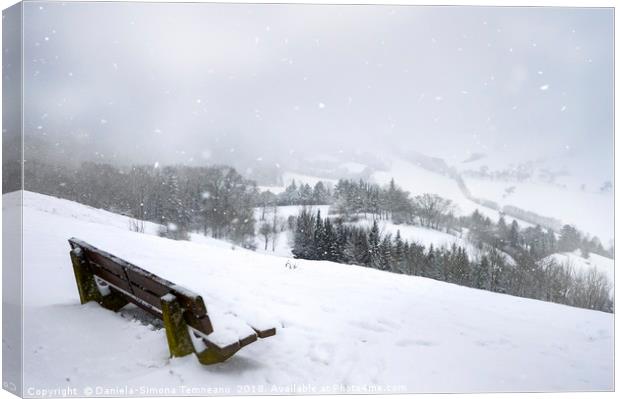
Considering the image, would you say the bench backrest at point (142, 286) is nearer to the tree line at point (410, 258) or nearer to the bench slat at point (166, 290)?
the bench slat at point (166, 290)

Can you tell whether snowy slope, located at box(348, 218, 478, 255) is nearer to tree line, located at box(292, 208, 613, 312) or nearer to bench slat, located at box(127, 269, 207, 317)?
tree line, located at box(292, 208, 613, 312)

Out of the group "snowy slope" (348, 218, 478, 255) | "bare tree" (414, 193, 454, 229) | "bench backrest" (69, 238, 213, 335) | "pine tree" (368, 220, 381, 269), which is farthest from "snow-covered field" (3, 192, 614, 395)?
"pine tree" (368, 220, 381, 269)

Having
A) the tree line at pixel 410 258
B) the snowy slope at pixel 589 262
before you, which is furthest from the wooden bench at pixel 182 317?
the tree line at pixel 410 258

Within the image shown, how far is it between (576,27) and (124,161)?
7010 millimetres

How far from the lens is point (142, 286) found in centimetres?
326

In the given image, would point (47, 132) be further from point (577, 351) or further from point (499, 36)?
point (577, 351)

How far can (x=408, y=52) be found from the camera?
5.40 metres

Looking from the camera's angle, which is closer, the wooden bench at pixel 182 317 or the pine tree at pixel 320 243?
the wooden bench at pixel 182 317

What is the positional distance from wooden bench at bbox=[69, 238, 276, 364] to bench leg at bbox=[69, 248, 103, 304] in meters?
0.26

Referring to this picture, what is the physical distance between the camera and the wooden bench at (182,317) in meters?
2.84

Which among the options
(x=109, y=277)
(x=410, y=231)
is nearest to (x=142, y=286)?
(x=109, y=277)

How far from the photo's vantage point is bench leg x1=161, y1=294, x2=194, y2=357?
2.86m

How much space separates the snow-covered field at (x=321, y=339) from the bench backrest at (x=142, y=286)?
38cm

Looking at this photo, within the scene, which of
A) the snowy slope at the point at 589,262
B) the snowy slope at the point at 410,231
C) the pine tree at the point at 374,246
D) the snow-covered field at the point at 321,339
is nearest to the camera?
the snow-covered field at the point at 321,339
